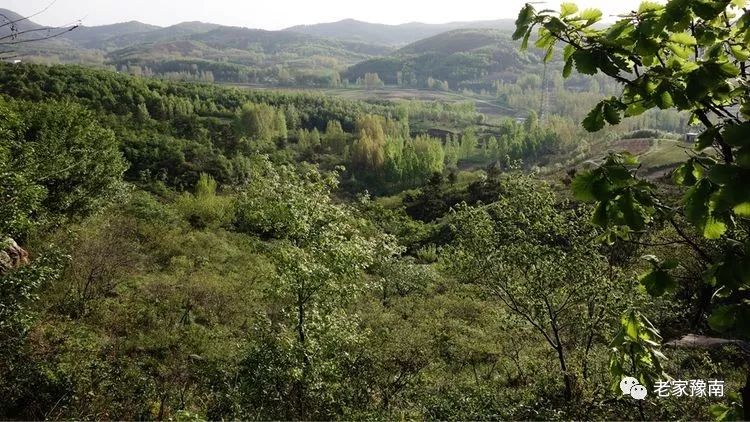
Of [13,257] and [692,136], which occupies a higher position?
[692,136]

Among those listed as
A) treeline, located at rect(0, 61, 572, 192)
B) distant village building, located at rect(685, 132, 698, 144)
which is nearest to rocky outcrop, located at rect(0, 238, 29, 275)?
distant village building, located at rect(685, 132, 698, 144)

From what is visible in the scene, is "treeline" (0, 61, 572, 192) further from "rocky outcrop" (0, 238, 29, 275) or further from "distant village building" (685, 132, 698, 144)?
"distant village building" (685, 132, 698, 144)

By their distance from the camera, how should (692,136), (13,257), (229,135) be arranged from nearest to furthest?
(692,136) → (13,257) → (229,135)

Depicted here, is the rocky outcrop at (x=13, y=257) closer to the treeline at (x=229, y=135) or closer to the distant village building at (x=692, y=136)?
the distant village building at (x=692, y=136)

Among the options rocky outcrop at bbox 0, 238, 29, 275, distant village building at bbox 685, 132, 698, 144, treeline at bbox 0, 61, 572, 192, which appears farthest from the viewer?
treeline at bbox 0, 61, 572, 192

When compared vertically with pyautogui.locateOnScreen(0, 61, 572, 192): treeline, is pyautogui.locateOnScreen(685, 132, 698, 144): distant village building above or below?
above

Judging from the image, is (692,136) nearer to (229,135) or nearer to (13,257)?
(13,257)

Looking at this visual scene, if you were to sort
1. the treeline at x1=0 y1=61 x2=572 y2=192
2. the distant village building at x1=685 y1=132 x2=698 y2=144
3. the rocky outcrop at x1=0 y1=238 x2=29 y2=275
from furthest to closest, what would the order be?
the treeline at x1=0 y1=61 x2=572 y2=192 < the rocky outcrop at x1=0 y1=238 x2=29 y2=275 < the distant village building at x1=685 y1=132 x2=698 y2=144

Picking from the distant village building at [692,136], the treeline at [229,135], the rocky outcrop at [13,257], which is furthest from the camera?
the treeline at [229,135]

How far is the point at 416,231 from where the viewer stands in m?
46.8

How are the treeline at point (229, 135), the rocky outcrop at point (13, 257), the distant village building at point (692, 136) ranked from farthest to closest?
the treeline at point (229, 135) → the rocky outcrop at point (13, 257) → the distant village building at point (692, 136)

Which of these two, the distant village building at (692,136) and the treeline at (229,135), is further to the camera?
the treeline at (229,135)

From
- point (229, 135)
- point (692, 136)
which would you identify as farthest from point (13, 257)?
point (229, 135)

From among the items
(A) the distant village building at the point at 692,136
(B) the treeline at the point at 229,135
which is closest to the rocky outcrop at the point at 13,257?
(A) the distant village building at the point at 692,136
